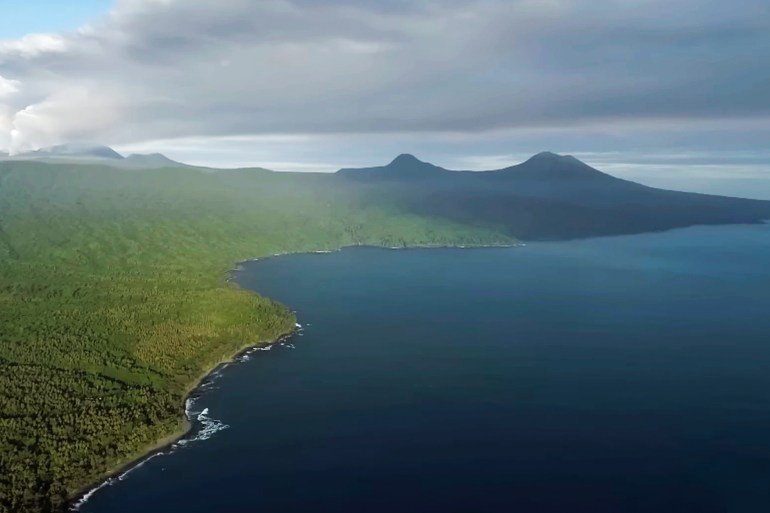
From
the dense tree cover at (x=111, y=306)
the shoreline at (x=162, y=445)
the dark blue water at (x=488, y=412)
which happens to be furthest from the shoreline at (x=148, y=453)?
the dark blue water at (x=488, y=412)

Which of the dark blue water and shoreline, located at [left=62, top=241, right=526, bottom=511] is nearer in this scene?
shoreline, located at [left=62, top=241, right=526, bottom=511]

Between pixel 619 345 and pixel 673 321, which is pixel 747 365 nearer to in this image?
pixel 619 345

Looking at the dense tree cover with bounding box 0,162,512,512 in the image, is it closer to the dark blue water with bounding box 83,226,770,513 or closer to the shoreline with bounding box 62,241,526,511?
the shoreline with bounding box 62,241,526,511

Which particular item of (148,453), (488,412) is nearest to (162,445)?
(148,453)

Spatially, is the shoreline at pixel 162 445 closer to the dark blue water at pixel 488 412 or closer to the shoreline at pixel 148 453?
the shoreline at pixel 148 453

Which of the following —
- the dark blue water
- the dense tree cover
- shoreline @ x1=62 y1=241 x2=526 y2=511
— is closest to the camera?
shoreline @ x1=62 y1=241 x2=526 y2=511

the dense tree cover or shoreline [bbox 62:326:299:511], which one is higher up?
the dense tree cover

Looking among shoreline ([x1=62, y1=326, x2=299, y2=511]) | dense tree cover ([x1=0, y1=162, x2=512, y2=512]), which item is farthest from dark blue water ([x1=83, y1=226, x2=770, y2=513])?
dense tree cover ([x1=0, y1=162, x2=512, y2=512])
